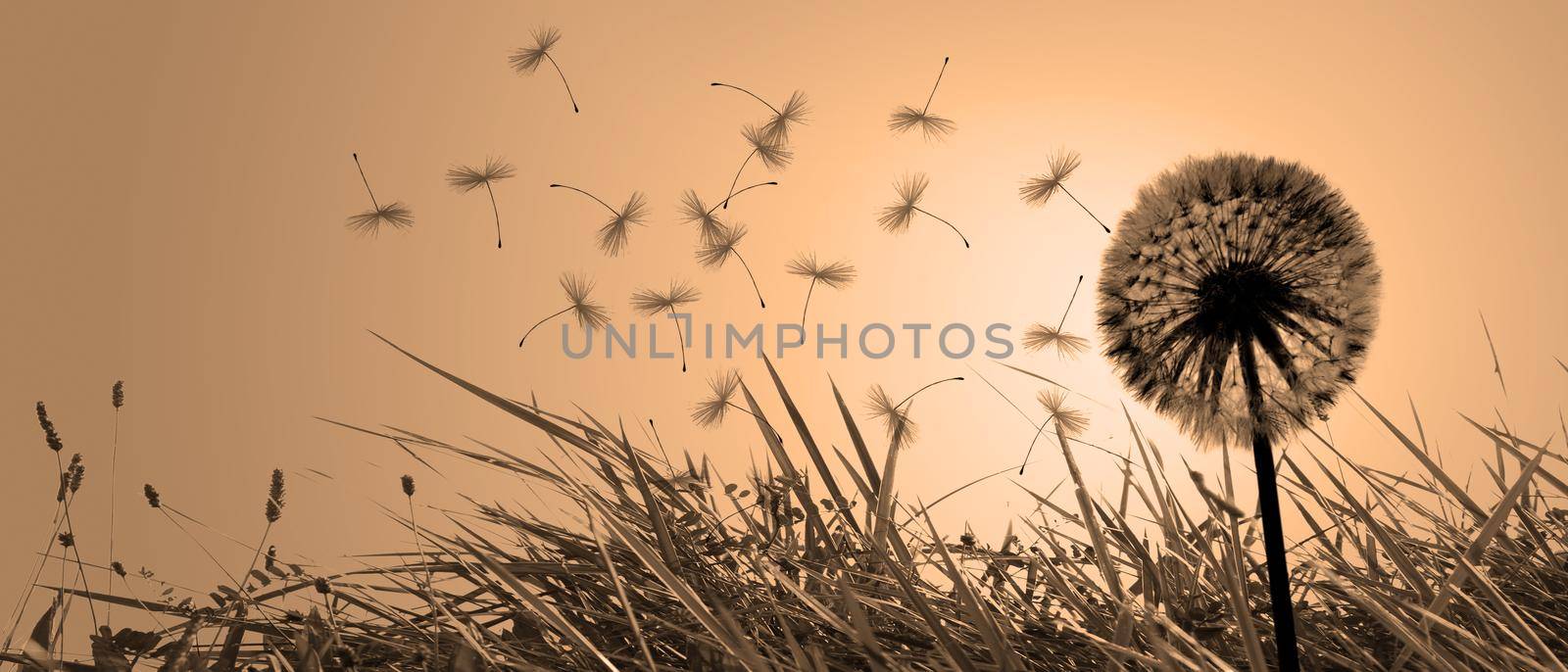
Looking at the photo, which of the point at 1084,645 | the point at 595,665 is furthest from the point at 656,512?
the point at 1084,645

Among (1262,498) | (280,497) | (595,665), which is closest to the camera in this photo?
(1262,498)

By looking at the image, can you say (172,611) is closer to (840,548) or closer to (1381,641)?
(840,548)

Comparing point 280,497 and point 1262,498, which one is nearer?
point 1262,498

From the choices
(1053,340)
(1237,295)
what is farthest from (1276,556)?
(1053,340)

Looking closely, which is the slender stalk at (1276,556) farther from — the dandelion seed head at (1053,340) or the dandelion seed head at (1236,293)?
the dandelion seed head at (1053,340)

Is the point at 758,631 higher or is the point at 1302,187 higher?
the point at 1302,187

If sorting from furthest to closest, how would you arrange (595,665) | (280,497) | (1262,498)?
(280,497), (595,665), (1262,498)

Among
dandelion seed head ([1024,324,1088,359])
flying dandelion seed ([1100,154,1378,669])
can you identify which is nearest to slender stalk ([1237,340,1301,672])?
flying dandelion seed ([1100,154,1378,669])

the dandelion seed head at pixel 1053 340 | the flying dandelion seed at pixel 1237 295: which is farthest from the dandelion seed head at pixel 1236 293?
the dandelion seed head at pixel 1053 340

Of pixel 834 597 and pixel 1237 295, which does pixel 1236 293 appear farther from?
pixel 834 597
